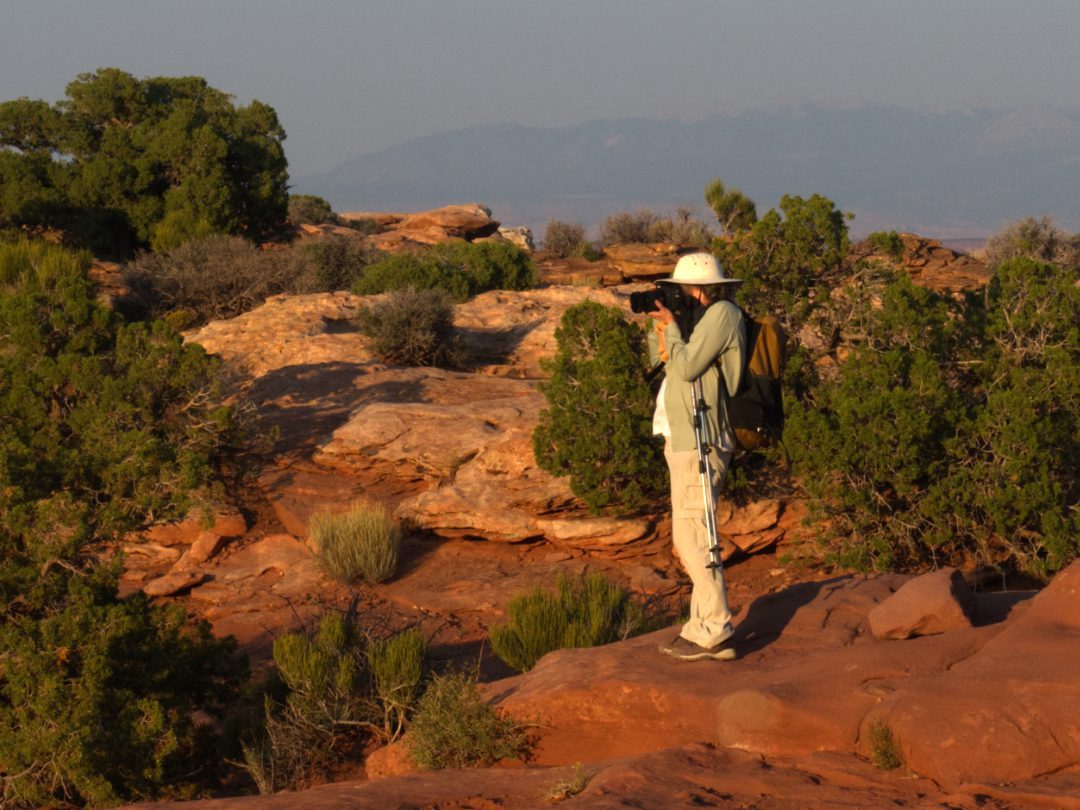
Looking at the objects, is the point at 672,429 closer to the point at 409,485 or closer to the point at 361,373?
the point at 409,485

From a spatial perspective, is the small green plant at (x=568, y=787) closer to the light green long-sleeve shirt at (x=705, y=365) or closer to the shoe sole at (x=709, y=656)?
the shoe sole at (x=709, y=656)

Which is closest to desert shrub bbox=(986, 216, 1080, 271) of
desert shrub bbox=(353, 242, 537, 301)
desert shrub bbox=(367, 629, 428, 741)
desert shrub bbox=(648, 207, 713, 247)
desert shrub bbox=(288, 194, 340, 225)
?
desert shrub bbox=(648, 207, 713, 247)

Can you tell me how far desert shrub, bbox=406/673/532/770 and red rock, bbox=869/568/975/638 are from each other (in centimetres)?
188

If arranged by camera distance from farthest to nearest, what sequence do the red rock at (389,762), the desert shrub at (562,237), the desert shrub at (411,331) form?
the desert shrub at (562,237), the desert shrub at (411,331), the red rock at (389,762)

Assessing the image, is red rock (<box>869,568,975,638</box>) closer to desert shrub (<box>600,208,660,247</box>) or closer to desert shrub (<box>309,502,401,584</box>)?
desert shrub (<box>309,502,401,584</box>)

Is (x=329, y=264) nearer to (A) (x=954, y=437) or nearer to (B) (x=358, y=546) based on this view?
(B) (x=358, y=546)

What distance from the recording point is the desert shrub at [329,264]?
913 inches

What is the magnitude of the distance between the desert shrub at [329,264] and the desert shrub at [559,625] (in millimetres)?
15168

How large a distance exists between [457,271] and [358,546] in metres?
11.0

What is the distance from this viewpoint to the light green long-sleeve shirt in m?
5.86

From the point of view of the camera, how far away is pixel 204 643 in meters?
7.52

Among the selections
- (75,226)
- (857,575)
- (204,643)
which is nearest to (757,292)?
(857,575)

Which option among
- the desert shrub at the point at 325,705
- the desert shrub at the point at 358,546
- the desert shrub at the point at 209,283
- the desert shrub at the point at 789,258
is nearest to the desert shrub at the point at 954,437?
the desert shrub at the point at 789,258

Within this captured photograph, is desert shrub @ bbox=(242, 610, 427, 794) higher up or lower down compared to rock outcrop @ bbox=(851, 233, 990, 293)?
lower down
